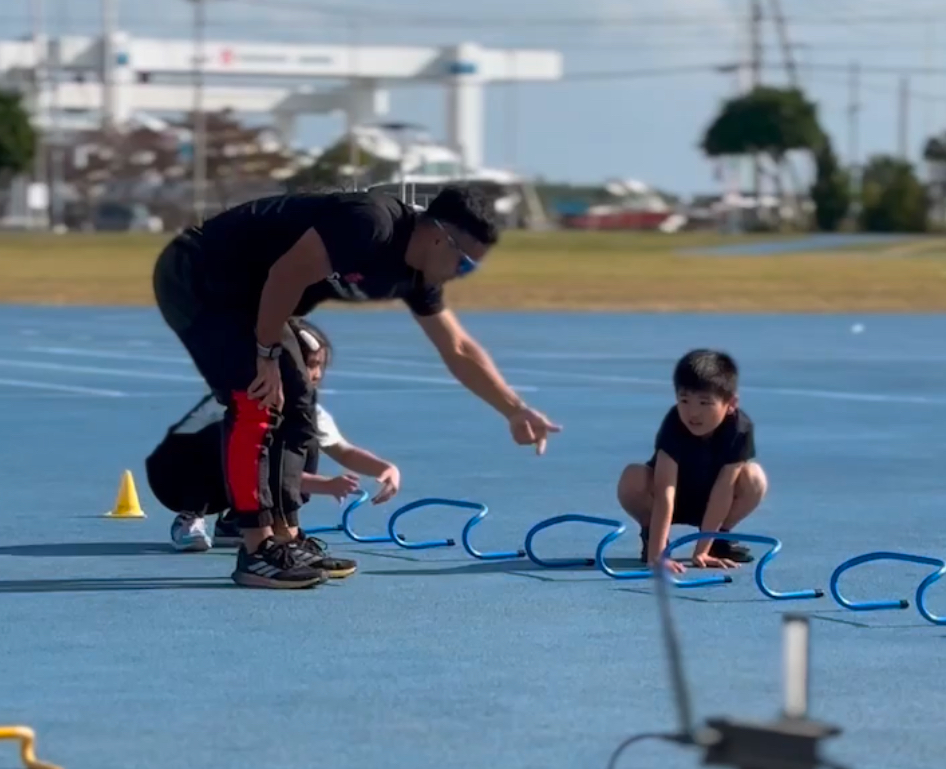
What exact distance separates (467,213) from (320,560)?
5.12 ft

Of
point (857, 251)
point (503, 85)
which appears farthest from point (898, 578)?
point (503, 85)

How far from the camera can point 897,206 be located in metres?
81.4

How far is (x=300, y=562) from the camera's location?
27.0 ft

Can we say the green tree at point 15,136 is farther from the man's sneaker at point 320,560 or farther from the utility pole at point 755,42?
the man's sneaker at point 320,560

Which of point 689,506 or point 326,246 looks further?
point 689,506

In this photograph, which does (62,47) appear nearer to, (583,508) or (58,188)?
(58,188)

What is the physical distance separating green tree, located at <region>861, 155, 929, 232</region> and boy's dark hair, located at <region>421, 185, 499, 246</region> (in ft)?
247

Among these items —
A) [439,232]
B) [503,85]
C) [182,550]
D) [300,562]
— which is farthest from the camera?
[503,85]

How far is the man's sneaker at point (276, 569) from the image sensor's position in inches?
322

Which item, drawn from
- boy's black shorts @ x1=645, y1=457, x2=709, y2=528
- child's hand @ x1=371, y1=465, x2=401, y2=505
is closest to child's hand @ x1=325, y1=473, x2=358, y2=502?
child's hand @ x1=371, y1=465, x2=401, y2=505

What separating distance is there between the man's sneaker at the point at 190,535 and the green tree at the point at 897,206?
74.0m

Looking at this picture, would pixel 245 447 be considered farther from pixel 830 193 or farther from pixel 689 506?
pixel 830 193

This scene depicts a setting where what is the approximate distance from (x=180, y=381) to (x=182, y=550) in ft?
31.3

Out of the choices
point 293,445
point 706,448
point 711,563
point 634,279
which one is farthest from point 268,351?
point 634,279
